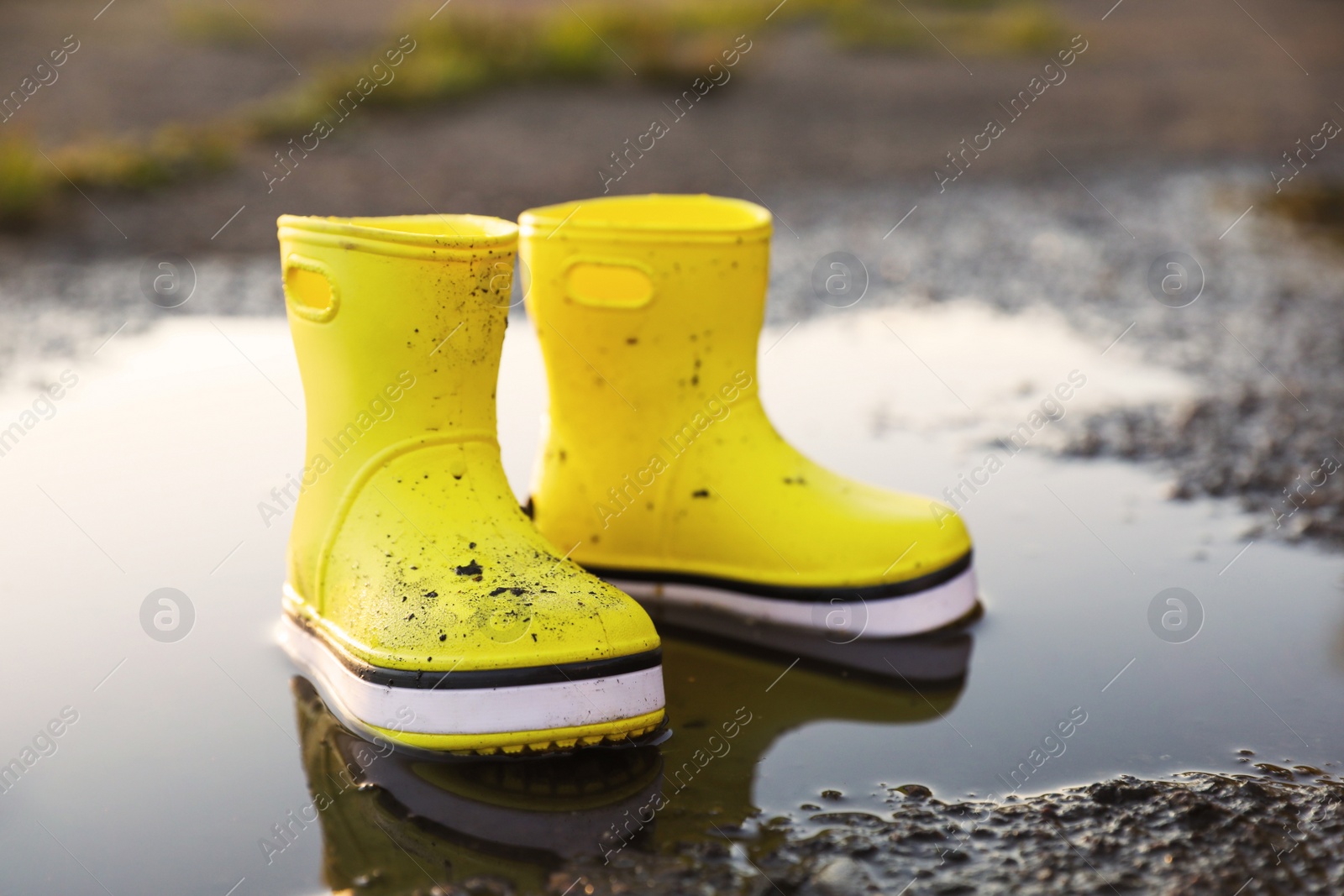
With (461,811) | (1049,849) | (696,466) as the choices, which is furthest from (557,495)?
(1049,849)

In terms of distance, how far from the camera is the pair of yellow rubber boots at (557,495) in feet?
5.34

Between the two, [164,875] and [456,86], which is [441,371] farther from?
[456,86]

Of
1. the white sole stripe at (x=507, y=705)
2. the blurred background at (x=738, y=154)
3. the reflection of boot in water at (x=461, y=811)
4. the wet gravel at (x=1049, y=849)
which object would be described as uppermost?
the blurred background at (x=738, y=154)

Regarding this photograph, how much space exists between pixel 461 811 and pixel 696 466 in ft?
2.60

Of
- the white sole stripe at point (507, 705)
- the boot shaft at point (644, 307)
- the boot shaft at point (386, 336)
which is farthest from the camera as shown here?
the boot shaft at point (644, 307)

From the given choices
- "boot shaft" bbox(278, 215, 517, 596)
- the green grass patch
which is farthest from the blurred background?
"boot shaft" bbox(278, 215, 517, 596)

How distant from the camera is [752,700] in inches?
73.6

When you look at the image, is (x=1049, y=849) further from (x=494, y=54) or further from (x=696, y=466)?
(x=494, y=54)

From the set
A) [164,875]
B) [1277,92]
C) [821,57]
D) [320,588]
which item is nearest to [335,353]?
[320,588]

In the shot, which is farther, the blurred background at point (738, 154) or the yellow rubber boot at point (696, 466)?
the blurred background at point (738, 154)

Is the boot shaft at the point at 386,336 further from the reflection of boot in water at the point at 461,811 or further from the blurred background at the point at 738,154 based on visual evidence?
the blurred background at the point at 738,154

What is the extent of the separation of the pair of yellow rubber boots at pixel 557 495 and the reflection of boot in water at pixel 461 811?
1.6 inches

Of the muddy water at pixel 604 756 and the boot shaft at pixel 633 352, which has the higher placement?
the boot shaft at pixel 633 352

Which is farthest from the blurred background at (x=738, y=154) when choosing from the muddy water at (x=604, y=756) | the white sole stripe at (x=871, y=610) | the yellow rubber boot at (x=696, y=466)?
the yellow rubber boot at (x=696, y=466)
